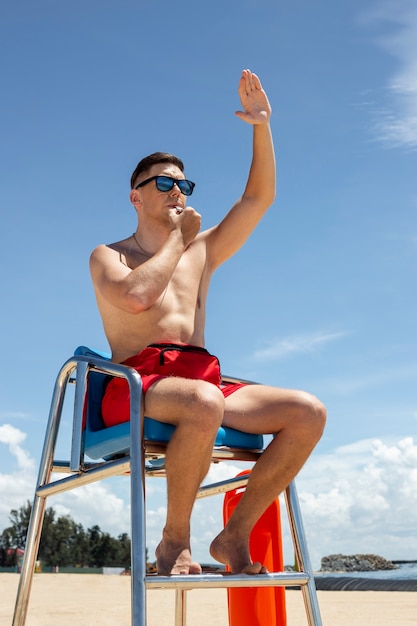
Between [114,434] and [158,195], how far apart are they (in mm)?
1156

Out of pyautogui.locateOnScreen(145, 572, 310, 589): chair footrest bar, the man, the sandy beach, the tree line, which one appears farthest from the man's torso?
the tree line

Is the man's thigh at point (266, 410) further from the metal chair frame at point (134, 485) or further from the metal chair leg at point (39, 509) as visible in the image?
the metal chair leg at point (39, 509)

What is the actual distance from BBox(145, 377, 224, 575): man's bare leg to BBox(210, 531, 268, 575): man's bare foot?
25cm

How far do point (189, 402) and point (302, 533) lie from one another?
0.90m

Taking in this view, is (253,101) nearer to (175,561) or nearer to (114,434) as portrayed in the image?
(114,434)

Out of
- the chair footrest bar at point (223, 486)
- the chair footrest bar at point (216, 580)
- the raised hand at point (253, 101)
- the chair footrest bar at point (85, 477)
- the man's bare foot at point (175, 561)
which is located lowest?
the chair footrest bar at point (216, 580)

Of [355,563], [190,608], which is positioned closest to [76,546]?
[355,563]

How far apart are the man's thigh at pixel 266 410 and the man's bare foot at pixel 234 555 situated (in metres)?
0.42

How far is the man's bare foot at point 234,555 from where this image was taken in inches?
102

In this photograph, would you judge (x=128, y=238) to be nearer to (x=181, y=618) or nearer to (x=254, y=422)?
(x=254, y=422)

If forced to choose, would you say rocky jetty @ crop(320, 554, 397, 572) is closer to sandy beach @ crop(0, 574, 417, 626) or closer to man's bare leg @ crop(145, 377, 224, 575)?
sandy beach @ crop(0, 574, 417, 626)

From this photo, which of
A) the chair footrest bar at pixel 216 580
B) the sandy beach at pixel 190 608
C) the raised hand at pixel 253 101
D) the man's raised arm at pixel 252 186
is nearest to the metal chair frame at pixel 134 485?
the chair footrest bar at pixel 216 580

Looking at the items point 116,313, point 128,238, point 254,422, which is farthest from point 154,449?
point 128,238

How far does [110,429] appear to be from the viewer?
2.76 meters
